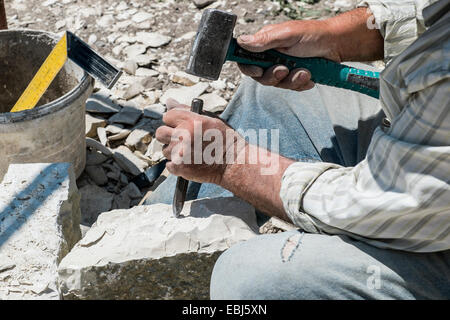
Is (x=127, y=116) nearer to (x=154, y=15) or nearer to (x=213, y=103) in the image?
(x=213, y=103)

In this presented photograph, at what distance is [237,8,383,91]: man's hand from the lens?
207cm

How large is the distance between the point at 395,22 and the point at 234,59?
679 mm

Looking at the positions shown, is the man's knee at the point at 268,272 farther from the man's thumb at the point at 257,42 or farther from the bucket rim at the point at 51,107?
the bucket rim at the point at 51,107

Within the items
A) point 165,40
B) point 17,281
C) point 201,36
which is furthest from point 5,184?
point 165,40

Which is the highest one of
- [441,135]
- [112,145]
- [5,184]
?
[441,135]

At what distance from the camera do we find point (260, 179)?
1841 mm

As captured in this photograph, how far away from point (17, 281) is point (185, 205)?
0.68 meters

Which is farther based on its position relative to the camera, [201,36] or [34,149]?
[34,149]

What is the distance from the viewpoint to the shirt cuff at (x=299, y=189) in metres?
1.64

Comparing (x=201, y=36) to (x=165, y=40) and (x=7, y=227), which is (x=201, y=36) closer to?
(x=7, y=227)

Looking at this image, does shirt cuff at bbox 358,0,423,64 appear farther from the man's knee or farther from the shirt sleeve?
the man's knee

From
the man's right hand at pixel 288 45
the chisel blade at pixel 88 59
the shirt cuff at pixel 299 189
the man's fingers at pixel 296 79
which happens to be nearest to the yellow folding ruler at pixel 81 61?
the chisel blade at pixel 88 59

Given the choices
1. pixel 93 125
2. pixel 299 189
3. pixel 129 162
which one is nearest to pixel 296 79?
pixel 299 189

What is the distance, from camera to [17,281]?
1.86 metres
